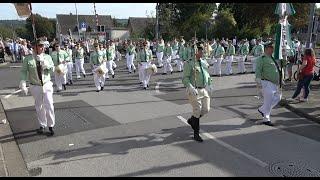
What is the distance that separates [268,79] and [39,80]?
552cm

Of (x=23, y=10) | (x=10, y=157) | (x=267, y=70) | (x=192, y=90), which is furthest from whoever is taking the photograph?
(x=23, y=10)

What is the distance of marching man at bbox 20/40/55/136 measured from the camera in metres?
9.28

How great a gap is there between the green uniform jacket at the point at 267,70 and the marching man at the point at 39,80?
5102mm

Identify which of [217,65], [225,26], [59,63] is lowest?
[217,65]

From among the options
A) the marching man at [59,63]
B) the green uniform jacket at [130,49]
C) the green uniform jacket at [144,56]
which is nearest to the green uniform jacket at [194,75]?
the marching man at [59,63]

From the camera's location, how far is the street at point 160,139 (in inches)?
280

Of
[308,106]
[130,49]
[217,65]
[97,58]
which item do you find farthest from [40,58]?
[130,49]

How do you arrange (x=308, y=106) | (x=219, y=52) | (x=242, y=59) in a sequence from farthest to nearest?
1. (x=242, y=59)
2. (x=219, y=52)
3. (x=308, y=106)

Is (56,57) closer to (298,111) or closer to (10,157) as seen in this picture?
(10,157)

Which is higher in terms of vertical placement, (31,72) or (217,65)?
(31,72)

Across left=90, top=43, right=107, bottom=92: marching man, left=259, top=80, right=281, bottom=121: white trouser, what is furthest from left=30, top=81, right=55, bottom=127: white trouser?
left=90, top=43, right=107, bottom=92: marching man

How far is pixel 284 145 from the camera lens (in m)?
8.38

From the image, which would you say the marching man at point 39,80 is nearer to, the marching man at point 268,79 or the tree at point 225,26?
the marching man at point 268,79

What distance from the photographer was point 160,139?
29.1 ft
